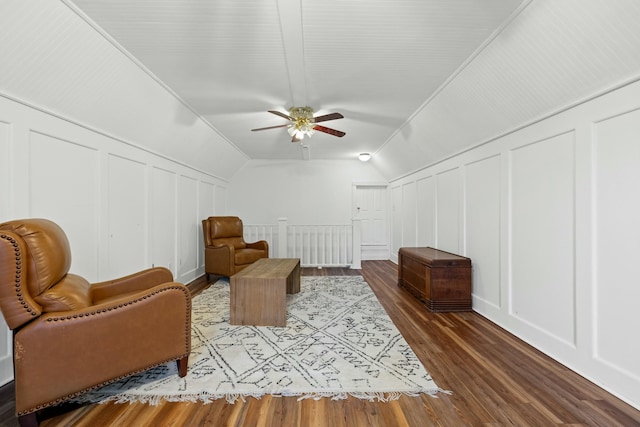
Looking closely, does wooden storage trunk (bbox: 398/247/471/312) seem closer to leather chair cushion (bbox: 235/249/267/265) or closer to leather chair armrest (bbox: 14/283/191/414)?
leather chair armrest (bbox: 14/283/191/414)

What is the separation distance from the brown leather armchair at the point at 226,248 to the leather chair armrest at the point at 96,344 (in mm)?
2426

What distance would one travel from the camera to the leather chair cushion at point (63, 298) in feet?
4.55

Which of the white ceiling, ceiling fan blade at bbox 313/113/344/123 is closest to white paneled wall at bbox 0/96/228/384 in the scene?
the white ceiling

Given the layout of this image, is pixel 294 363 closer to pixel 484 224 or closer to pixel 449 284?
pixel 449 284

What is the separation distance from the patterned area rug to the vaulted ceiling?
216 centimetres

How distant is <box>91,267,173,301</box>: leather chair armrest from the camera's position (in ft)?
6.61

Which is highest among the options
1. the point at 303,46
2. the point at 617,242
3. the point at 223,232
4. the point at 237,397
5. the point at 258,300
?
the point at 303,46

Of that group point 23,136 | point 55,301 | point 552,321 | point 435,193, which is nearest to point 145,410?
point 55,301

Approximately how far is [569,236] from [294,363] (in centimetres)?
224

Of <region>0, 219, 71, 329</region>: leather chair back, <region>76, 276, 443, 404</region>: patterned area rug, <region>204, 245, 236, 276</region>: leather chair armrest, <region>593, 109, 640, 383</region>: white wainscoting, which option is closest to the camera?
<region>0, 219, 71, 329</region>: leather chair back

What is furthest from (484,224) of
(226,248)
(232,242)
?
(232,242)

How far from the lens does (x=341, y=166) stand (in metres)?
6.28

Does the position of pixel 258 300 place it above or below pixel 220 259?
below

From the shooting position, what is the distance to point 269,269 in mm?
3018
